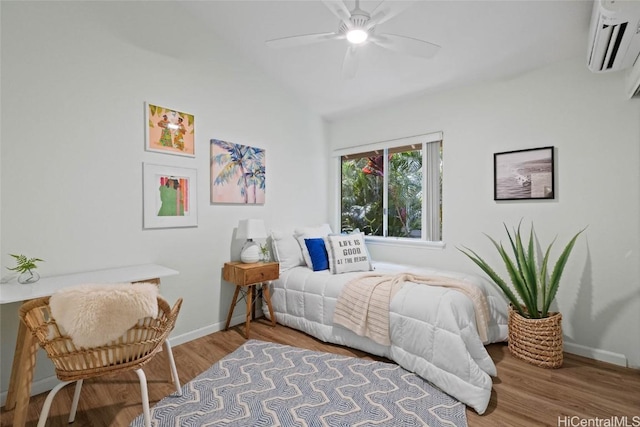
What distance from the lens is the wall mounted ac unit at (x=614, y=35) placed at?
4.98ft

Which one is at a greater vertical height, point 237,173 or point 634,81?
point 634,81

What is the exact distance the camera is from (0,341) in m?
1.97

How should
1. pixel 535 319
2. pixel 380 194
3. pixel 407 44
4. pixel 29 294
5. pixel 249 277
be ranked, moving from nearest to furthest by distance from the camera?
pixel 29 294
pixel 407 44
pixel 535 319
pixel 249 277
pixel 380 194

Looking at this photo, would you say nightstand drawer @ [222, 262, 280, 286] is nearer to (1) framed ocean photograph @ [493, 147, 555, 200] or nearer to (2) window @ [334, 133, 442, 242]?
(2) window @ [334, 133, 442, 242]

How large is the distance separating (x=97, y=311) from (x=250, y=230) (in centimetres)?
171

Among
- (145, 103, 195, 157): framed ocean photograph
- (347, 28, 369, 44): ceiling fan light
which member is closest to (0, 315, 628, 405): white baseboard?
(145, 103, 195, 157): framed ocean photograph

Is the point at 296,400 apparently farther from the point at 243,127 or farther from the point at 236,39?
the point at 236,39

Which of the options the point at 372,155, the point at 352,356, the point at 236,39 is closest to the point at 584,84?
the point at 372,155

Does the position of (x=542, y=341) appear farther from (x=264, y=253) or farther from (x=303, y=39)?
(x=303, y=39)

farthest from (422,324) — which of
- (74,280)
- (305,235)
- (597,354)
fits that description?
(74,280)

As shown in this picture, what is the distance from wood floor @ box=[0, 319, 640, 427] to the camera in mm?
1763

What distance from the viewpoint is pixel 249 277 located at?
2877 mm

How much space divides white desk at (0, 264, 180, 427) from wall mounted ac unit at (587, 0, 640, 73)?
9.98 ft

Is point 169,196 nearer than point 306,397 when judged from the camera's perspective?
No
